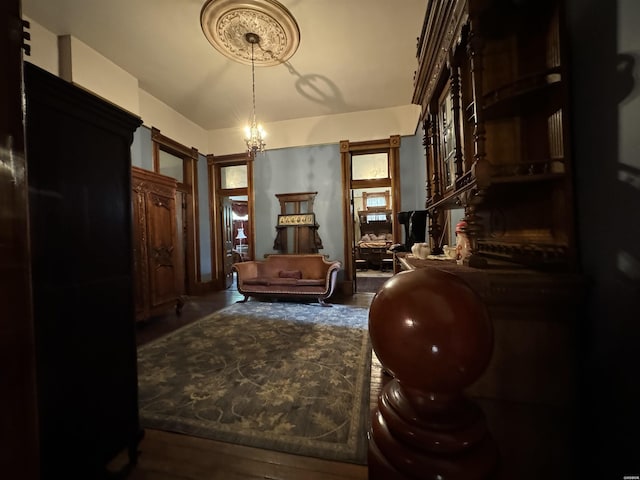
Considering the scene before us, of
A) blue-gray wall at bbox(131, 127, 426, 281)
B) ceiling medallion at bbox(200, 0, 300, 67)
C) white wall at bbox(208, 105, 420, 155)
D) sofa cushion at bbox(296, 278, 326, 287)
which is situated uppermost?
ceiling medallion at bbox(200, 0, 300, 67)

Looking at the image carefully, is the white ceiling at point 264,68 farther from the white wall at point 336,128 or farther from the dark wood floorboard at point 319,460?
the dark wood floorboard at point 319,460

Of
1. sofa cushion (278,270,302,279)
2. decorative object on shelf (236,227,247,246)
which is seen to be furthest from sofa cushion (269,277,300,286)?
decorative object on shelf (236,227,247,246)

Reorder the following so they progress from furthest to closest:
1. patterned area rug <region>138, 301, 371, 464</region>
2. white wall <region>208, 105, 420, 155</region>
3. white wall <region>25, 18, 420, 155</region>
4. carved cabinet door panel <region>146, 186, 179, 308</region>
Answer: white wall <region>208, 105, 420, 155</region> < carved cabinet door panel <region>146, 186, 179, 308</region> < white wall <region>25, 18, 420, 155</region> < patterned area rug <region>138, 301, 371, 464</region>

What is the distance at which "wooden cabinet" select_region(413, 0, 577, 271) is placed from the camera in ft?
3.67

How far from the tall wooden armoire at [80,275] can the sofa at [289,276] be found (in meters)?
3.20

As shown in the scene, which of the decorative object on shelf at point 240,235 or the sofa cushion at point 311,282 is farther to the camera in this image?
the decorative object on shelf at point 240,235

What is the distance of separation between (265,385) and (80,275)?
58.6 inches

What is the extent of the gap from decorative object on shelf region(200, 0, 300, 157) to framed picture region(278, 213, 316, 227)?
2712 mm

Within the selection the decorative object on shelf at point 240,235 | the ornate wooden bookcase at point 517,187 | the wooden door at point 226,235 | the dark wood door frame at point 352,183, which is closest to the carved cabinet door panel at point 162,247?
the wooden door at point 226,235

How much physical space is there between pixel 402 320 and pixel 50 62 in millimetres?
4832

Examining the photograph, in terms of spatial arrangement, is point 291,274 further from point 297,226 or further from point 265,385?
point 265,385

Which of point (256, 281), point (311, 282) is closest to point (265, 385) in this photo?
point (311, 282)

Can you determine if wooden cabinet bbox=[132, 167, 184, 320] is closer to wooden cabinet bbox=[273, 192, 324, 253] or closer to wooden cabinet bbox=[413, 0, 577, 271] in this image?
wooden cabinet bbox=[273, 192, 324, 253]

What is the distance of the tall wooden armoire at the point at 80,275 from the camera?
3.33 feet
